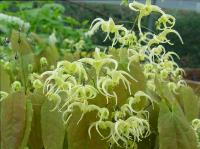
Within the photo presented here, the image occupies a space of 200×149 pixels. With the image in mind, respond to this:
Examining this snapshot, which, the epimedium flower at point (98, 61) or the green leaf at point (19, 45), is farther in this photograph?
the green leaf at point (19, 45)

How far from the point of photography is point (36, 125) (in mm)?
987

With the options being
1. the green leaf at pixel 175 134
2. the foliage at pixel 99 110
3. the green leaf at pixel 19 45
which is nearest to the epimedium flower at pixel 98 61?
the foliage at pixel 99 110

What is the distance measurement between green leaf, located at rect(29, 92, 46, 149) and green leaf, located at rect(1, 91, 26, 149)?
2.3 inches

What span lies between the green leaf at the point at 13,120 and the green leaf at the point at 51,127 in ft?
0.11

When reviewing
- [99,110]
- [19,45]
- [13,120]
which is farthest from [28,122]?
[19,45]

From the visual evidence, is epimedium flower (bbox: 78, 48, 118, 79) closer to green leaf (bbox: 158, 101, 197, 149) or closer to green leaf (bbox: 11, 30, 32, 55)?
green leaf (bbox: 158, 101, 197, 149)

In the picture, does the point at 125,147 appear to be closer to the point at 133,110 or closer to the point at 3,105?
the point at 133,110

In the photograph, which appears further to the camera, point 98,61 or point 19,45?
point 19,45

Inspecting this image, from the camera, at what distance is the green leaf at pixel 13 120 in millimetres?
918

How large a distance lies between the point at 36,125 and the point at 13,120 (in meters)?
0.06

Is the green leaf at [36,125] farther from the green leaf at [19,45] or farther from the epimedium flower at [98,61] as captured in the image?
the green leaf at [19,45]

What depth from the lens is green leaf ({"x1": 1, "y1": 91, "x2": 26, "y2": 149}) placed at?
918 millimetres

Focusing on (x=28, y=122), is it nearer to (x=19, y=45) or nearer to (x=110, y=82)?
(x=110, y=82)

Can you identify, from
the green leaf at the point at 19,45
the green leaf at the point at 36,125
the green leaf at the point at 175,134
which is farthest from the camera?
the green leaf at the point at 19,45
